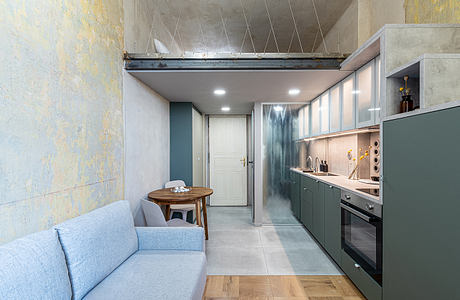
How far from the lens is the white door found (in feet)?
19.4

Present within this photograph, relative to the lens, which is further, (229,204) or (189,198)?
(229,204)

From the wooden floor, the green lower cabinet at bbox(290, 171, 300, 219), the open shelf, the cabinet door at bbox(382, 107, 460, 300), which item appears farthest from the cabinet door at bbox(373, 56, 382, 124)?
the green lower cabinet at bbox(290, 171, 300, 219)

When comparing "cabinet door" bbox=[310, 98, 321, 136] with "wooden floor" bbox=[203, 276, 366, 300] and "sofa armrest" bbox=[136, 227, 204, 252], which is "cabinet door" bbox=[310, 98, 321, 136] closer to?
"wooden floor" bbox=[203, 276, 366, 300]

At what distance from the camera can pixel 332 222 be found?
2736 millimetres

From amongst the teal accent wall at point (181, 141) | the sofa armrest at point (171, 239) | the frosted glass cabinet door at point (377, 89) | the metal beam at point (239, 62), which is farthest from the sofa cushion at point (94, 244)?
the frosted glass cabinet door at point (377, 89)

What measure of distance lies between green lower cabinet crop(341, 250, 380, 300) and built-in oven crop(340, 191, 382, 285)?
4cm

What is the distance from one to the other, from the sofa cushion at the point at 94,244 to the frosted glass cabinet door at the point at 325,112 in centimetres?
289

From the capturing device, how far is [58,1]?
156cm

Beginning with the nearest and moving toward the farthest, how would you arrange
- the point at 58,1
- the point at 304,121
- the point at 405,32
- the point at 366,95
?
the point at 58,1 < the point at 405,32 < the point at 366,95 < the point at 304,121

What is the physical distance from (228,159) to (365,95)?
393 centimetres

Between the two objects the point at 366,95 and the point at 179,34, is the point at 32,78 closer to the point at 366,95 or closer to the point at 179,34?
the point at 366,95

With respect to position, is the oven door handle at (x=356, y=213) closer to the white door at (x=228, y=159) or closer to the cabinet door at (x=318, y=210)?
the cabinet door at (x=318, y=210)

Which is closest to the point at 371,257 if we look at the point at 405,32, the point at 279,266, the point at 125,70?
the point at 279,266

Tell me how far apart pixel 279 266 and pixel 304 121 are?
102 inches
